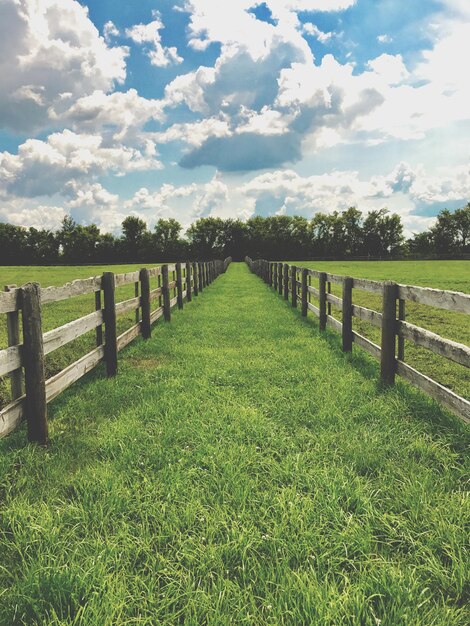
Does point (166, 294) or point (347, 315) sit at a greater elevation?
point (166, 294)

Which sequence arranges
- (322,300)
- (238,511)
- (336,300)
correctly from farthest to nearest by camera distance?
(322,300) → (336,300) → (238,511)

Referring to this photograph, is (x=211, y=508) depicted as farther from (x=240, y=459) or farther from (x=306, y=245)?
(x=306, y=245)

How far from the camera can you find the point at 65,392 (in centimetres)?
548

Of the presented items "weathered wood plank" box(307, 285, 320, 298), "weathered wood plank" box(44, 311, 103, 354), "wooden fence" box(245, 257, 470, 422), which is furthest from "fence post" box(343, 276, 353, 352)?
"weathered wood plank" box(44, 311, 103, 354)

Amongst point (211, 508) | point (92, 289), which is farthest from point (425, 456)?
point (92, 289)

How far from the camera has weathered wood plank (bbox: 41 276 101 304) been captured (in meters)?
4.37

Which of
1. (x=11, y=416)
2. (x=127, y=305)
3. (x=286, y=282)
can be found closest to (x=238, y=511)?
(x=11, y=416)

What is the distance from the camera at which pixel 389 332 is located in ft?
18.4

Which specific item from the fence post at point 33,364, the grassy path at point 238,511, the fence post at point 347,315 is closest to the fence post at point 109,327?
the grassy path at point 238,511

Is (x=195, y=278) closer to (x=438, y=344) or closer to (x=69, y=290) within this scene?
(x=69, y=290)

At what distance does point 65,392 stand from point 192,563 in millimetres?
3683

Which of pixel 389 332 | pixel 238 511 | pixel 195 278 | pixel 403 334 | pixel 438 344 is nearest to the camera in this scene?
pixel 238 511

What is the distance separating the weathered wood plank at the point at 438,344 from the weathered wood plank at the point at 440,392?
0.32 metres

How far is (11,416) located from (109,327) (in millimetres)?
2777
